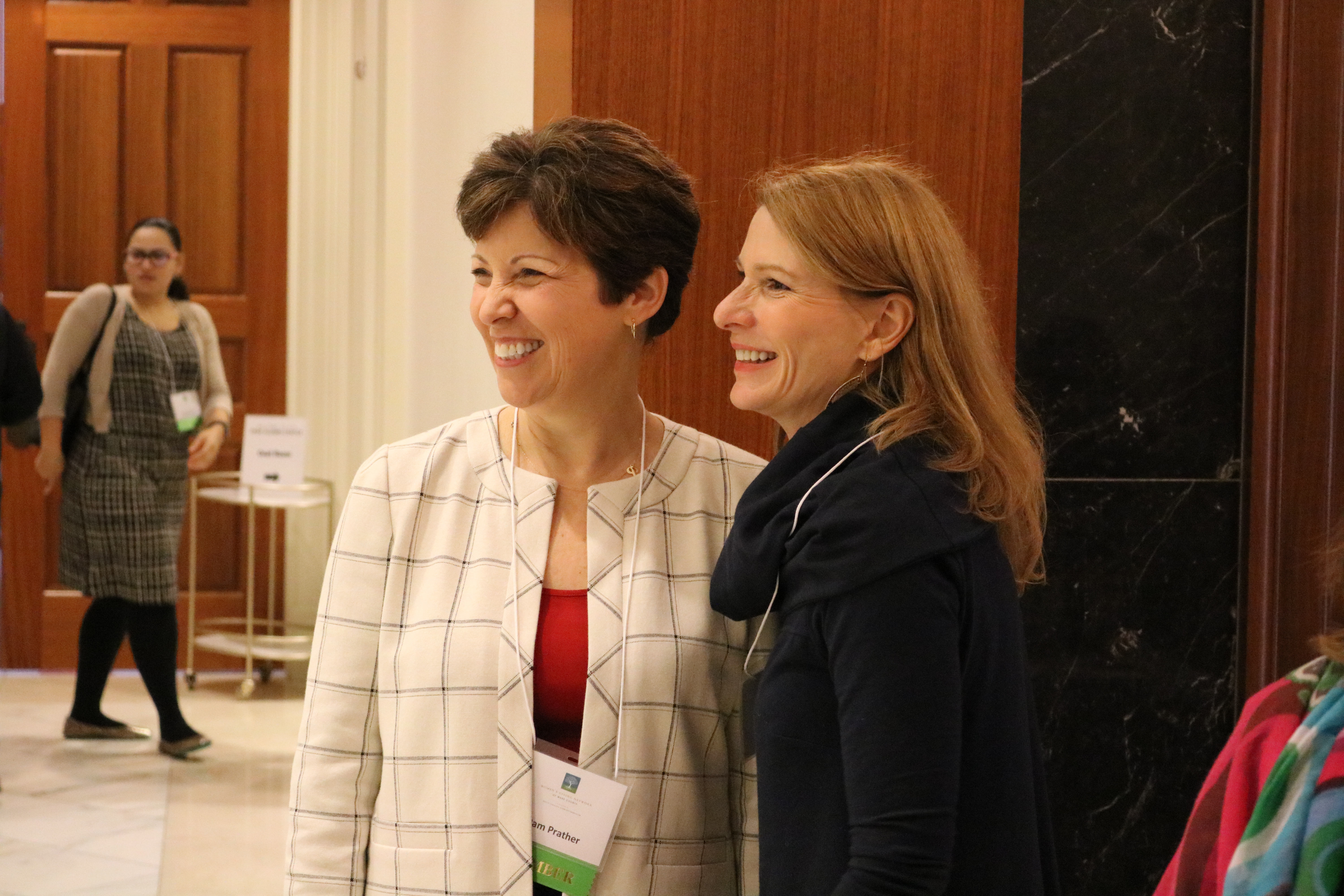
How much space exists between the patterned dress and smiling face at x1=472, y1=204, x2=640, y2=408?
3.63 metres

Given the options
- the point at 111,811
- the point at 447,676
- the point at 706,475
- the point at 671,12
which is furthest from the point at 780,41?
the point at 111,811

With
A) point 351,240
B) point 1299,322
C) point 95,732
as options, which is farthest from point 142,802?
point 1299,322

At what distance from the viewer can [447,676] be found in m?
1.50

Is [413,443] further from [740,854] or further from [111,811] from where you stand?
[111,811]

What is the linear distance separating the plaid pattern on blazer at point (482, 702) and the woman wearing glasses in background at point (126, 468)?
11.6 ft

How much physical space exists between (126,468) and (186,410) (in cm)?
31

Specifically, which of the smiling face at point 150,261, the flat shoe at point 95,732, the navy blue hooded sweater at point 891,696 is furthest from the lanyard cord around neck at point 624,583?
the flat shoe at point 95,732

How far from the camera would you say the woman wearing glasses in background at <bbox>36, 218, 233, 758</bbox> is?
4.75 m

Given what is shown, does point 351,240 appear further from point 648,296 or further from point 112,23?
point 648,296

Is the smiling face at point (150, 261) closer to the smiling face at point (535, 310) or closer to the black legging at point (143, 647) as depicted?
the black legging at point (143, 647)

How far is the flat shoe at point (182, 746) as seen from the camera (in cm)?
478

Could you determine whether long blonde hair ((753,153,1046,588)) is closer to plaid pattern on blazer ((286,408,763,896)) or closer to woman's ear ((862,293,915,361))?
woman's ear ((862,293,915,361))

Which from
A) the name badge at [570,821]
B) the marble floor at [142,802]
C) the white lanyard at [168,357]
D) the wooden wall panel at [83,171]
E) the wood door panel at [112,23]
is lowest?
the marble floor at [142,802]

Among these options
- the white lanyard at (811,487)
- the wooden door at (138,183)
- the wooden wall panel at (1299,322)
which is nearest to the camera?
the white lanyard at (811,487)
